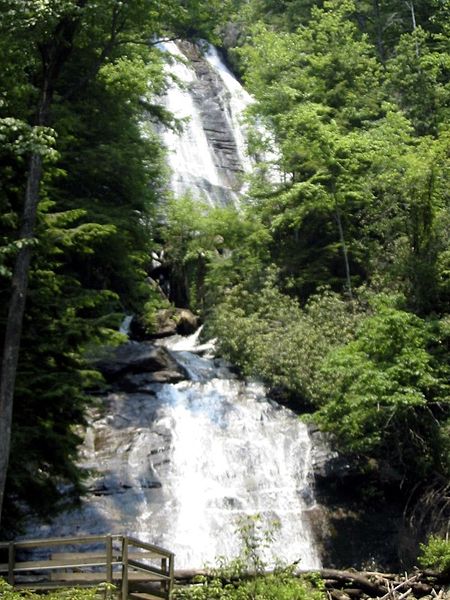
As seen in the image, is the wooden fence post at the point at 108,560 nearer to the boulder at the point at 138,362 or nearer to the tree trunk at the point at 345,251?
the boulder at the point at 138,362

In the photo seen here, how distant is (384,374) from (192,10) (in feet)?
28.3

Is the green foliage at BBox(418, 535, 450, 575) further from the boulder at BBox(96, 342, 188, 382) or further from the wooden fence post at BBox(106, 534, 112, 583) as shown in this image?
the boulder at BBox(96, 342, 188, 382)

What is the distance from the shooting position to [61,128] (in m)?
16.3

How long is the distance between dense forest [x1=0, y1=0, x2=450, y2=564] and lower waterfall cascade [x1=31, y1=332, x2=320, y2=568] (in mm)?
1013

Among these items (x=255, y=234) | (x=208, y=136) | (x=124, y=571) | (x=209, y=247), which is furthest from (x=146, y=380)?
(x=208, y=136)

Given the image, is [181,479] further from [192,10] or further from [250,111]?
[250,111]

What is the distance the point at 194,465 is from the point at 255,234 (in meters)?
10.7

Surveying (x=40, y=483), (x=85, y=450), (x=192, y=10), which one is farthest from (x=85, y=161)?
(x=40, y=483)

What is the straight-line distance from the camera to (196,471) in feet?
64.3

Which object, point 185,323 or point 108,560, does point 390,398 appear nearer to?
point 108,560

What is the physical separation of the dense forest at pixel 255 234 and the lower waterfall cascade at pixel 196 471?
1.01 meters

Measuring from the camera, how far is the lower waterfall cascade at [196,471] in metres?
17.4

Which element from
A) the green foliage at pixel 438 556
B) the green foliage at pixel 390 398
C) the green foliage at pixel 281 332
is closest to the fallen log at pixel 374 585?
the green foliage at pixel 438 556

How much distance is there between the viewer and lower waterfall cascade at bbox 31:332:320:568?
1744cm
